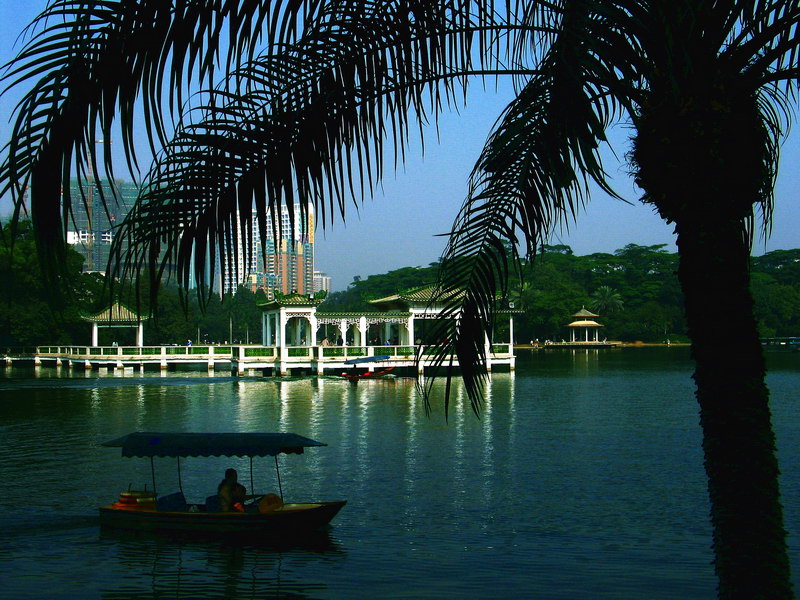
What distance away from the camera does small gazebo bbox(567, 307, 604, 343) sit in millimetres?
89125

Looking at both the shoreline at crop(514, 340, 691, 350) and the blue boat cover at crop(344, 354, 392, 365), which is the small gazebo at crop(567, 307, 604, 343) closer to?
the shoreline at crop(514, 340, 691, 350)

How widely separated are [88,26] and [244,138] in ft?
3.45

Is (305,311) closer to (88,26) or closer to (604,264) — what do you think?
(88,26)

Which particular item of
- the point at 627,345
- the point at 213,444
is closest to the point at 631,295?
the point at 627,345

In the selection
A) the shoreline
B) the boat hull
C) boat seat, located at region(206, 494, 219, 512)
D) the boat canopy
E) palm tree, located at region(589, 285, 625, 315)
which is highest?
palm tree, located at region(589, 285, 625, 315)

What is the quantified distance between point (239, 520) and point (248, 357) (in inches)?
1285

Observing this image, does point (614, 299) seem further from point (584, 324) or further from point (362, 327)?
point (362, 327)

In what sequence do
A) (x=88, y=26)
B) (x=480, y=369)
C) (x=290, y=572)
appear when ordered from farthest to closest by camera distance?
(x=290, y=572), (x=480, y=369), (x=88, y=26)

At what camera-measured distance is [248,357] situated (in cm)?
4444

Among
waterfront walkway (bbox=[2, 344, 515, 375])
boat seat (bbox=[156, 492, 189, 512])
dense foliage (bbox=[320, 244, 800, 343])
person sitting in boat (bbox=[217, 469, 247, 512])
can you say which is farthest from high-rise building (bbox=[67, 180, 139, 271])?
dense foliage (bbox=[320, 244, 800, 343])

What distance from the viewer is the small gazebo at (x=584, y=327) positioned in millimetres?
89125

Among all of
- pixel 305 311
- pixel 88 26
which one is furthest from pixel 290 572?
pixel 305 311

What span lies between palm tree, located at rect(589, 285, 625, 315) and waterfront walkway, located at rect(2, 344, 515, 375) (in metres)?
40.9

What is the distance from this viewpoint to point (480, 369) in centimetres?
549
